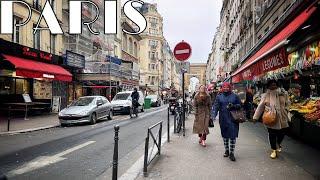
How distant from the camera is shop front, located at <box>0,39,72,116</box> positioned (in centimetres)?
2166

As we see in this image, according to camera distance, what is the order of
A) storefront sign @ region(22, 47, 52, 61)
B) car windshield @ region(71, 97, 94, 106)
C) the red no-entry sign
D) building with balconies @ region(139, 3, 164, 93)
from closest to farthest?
the red no-entry sign
car windshield @ region(71, 97, 94, 106)
storefront sign @ region(22, 47, 52, 61)
building with balconies @ region(139, 3, 164, 93)

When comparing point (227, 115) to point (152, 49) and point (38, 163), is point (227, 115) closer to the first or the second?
point (38, 163)

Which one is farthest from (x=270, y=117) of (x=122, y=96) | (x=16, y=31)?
(x=122, y=96)

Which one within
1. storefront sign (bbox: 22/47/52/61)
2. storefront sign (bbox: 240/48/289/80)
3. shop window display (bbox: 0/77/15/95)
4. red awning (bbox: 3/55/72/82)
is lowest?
shop window display (bbox: 0/77/15/95)

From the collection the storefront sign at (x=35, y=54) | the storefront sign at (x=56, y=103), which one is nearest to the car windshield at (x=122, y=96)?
the storefront sign at (x=56, y=103)

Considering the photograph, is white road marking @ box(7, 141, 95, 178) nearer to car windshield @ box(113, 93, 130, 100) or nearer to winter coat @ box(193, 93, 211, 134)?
winter coat @ box(193, 93, 211, 134)

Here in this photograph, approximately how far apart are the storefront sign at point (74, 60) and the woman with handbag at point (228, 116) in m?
21.6

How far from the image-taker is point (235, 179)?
7020 millimetres

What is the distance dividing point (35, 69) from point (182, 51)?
11682 millimetres

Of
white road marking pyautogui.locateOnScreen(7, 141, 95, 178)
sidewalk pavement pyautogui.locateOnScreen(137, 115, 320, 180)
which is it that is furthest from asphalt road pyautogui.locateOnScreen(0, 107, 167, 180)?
sidewalk pavement pyautogui.locateOnScreen(137, 115, 320, 180)

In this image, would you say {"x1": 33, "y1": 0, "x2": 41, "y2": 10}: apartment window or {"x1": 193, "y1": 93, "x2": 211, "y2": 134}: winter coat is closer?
{"x1": 193, "y1": 93, "x2": 211, "y2": 134}: winter coat

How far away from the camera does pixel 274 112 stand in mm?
8945

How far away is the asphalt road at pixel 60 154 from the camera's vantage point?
7916 millimetres

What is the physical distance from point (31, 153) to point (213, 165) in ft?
15.8
